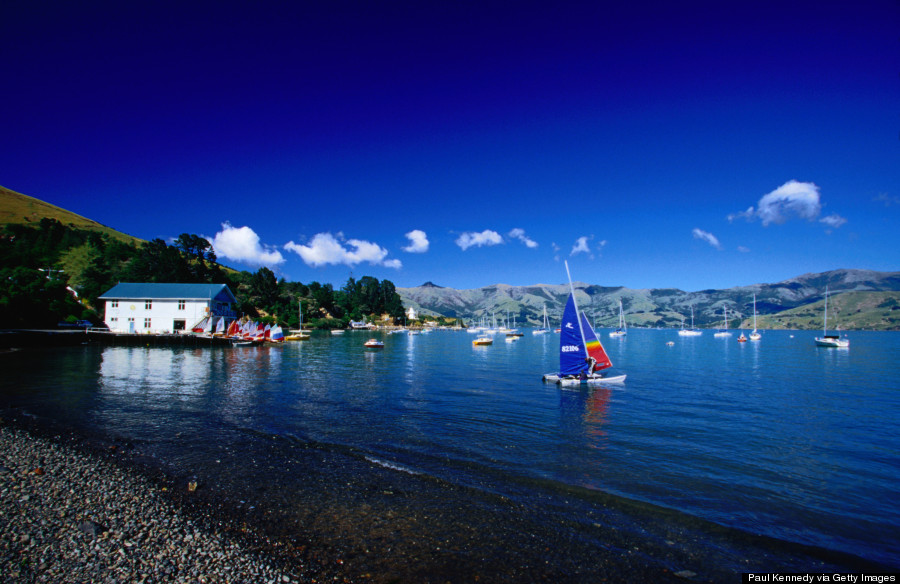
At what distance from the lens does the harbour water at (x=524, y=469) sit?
9.35m

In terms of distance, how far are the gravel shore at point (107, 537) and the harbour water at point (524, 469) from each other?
4.04 ft

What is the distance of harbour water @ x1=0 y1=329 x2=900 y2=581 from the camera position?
935 centimetres

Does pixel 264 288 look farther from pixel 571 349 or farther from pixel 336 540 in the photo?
pixel 336 540

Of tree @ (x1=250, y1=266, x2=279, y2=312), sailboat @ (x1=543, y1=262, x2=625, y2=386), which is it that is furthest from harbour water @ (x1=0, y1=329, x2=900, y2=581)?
tree @ (x1=250, y1=266, x2=279, y2=312)

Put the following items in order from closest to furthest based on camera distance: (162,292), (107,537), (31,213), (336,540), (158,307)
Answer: (107,537)
(336,540)
(158,307)
(162,292)
(31,213)

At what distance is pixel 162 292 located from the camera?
87.0 m

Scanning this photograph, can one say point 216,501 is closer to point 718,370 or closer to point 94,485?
point 94,485

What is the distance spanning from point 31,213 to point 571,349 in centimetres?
23243

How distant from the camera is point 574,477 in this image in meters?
14.0

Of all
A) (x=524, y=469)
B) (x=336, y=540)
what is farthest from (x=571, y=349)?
(x=336, y=540)

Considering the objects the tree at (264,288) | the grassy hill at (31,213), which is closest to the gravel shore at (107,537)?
the tree at (264,288)

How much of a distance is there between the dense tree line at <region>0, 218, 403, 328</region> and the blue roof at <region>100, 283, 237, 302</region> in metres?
8.11

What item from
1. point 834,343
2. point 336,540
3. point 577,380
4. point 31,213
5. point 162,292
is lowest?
point 834,343

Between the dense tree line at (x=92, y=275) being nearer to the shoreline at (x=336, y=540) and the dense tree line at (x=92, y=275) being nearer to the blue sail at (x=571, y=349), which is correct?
the shoreline at (x=336, y=540)
